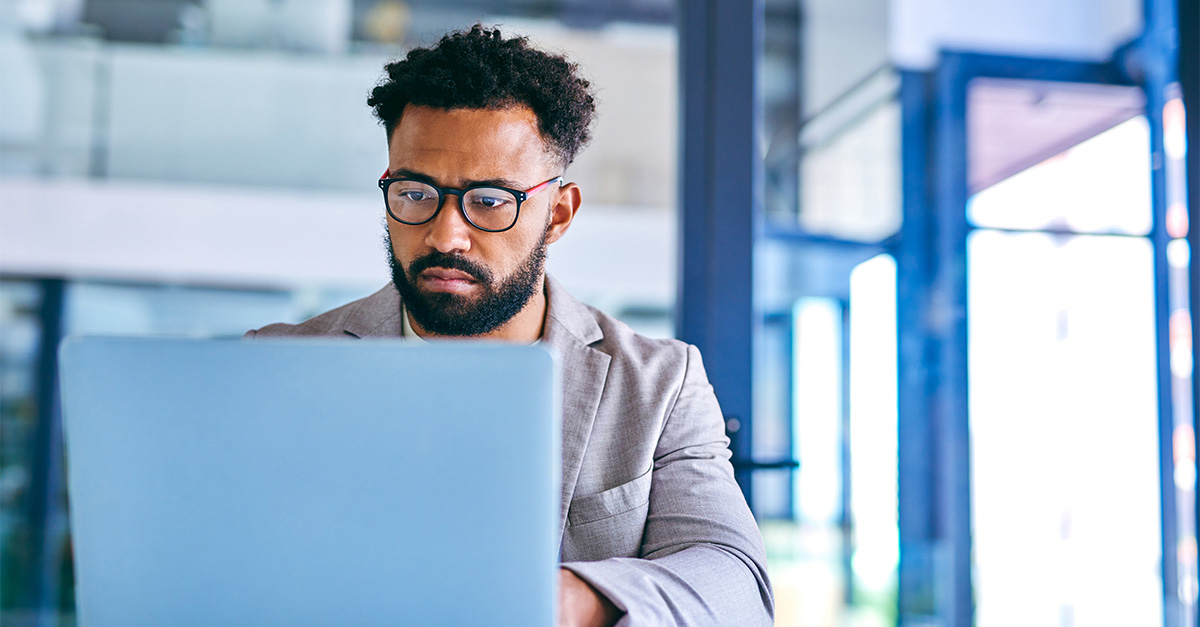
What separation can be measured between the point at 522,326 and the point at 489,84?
0.37 m

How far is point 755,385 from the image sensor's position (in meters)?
2.05

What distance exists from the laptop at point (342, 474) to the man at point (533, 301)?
0.49 metres

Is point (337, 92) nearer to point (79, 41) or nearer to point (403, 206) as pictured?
point (79, 41)

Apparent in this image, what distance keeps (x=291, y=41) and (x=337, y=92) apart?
8.3 inches

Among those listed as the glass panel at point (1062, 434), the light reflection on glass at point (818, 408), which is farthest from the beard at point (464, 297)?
the glass panel at point (1062, 434)

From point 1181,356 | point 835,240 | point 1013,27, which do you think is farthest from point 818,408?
point 1013,27

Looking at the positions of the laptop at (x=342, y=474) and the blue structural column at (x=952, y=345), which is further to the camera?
the blue structural column at (x=952, y=345)

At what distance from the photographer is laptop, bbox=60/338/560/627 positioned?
28.0 inches

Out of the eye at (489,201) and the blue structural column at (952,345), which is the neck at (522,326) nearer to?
the eye at (489,201)

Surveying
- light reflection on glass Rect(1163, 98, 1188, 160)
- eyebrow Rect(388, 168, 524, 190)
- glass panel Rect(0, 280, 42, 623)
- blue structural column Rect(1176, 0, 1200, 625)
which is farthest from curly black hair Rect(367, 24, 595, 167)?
glass panel Rect(0, 280, 42, 623)

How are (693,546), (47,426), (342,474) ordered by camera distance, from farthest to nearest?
(47,426) < (693,546) < (342,474)

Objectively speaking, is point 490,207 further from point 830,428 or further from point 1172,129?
point 1172,129

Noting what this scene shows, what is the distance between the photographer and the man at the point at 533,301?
127 cm

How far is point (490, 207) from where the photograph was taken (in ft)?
4.30
